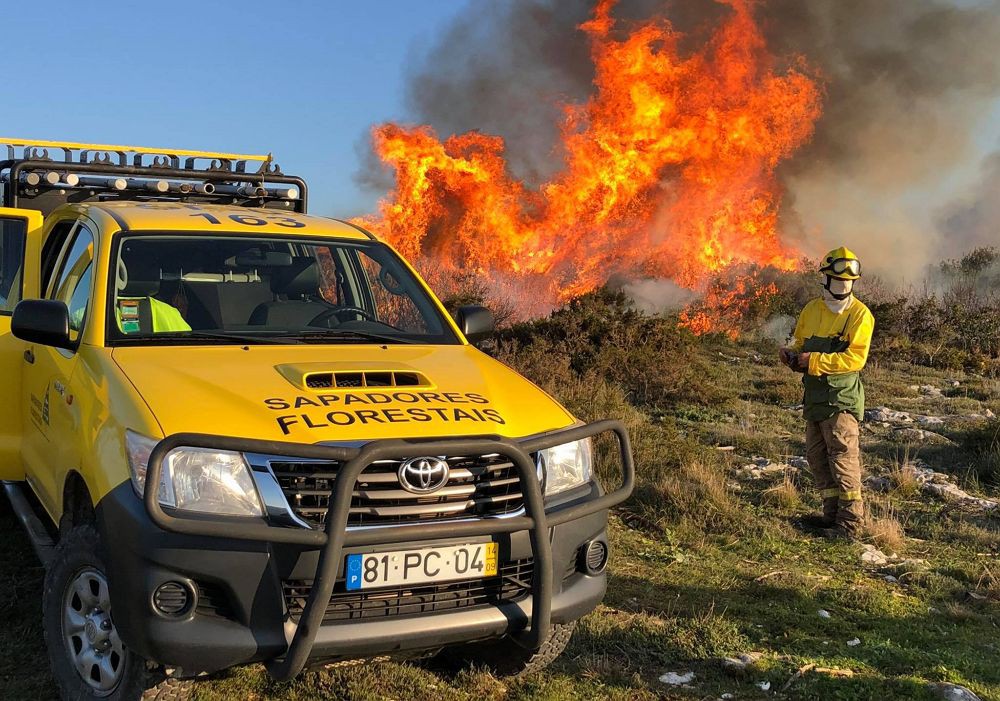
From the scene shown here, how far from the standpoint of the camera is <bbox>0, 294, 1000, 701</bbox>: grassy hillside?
391 centimetres

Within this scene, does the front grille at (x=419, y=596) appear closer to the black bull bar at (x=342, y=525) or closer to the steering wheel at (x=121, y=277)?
the black bull bar at (x=342, y=525)

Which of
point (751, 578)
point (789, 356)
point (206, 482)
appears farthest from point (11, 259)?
point (789, 356)

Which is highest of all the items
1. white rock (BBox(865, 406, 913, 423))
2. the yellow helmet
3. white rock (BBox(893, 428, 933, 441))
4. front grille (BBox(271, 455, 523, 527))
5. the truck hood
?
the yellow helmet

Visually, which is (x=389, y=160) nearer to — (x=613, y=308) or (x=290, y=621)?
(x=613, y=308)

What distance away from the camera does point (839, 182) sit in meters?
28.9

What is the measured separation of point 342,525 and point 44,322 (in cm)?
179

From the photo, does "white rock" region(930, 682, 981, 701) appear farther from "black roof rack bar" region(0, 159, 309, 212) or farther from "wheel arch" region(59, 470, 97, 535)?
"black roof rack bar" region(0, 159, 309, 212)

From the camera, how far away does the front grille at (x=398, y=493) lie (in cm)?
291

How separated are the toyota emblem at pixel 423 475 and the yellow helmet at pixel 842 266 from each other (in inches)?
162

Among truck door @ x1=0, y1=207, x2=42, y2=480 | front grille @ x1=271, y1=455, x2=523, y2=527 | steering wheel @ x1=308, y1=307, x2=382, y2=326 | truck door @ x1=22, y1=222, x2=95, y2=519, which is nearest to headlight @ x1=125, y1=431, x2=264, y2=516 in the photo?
front grille @ x1=271, y1=455, x2=523, y2=527

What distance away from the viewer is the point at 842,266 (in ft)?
20.7

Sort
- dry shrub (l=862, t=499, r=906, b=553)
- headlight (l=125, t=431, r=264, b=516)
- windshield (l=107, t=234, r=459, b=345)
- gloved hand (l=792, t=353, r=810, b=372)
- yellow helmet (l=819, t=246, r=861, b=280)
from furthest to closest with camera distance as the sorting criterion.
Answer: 1. gloved hand (l=792, t=353, r=810, b=372)
2. yellow helmet (l=819, t=246, r=861, b=280)
3. dry shrub (l=862, t=499, r=906, b=553)
4. windshield (l=107, t=234, r=459, b=345)
5. headlight (l=125, t=431, r=264, b=516)

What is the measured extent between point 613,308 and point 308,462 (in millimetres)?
11142

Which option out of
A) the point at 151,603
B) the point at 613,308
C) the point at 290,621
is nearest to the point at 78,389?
the point at 151,603
